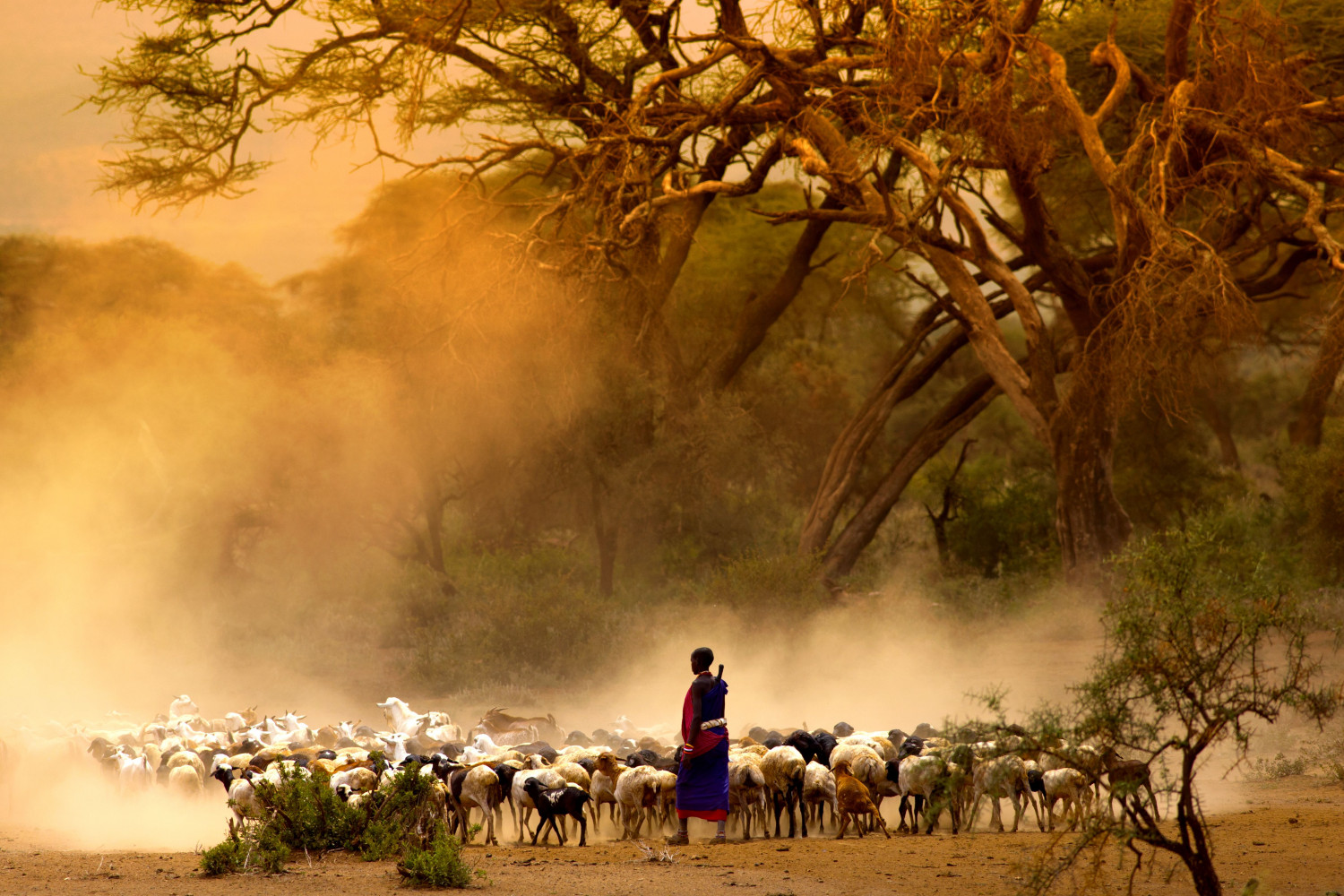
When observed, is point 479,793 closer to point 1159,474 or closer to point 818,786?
point 818,786

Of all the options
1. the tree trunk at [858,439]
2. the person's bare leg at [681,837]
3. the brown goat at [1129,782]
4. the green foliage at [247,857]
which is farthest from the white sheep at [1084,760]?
the tree trunk at [858,439]

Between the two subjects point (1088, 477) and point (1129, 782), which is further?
point (1088, 477)

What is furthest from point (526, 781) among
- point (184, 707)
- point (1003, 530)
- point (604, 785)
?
point (1003, 530)

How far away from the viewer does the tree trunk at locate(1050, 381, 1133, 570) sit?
53.2ft

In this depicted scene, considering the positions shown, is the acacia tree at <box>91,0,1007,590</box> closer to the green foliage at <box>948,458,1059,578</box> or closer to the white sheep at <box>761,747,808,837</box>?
the green foliage at <box>948,458,1059,578</box>

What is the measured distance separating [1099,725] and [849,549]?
45.2ft

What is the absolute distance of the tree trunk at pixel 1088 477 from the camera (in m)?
16.2

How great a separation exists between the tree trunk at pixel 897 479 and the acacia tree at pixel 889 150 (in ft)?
0.15

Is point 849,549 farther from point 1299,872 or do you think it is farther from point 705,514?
point 1299,872

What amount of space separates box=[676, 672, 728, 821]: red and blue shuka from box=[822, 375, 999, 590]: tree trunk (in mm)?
11257

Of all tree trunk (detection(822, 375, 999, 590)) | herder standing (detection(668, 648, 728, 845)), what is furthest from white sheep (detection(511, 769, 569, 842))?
tree trunk (detection(822, 375, 999, 590))

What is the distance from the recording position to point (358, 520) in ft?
70.4

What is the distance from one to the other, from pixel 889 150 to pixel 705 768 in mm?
11475

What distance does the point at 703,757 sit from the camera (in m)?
8.16
